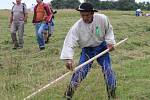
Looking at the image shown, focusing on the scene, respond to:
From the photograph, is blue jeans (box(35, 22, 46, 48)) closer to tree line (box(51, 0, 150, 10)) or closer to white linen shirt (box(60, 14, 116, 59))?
white linen shirt (box(60, 14, 116, 59))

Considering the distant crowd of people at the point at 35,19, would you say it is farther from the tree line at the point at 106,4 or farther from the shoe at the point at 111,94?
the tree line at the point at 106,4

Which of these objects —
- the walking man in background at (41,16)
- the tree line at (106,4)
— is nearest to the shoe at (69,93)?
the walking man in background at (41,16)

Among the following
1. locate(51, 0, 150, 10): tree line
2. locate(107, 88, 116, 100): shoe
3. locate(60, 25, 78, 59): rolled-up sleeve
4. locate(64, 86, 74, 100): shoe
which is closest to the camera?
locate(60, 25, 78, 59): rolled-up sleeve

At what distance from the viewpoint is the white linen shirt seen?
7.37m

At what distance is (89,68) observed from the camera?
7.70m

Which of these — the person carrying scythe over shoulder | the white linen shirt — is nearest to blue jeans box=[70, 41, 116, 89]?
the person carrying scythe over shoulder

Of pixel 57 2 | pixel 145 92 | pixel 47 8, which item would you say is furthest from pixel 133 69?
pixel 57 2

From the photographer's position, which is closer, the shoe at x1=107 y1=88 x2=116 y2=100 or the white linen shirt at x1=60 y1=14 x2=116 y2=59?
the white linen shirt at x1=60 y1=14 x2=116 y2=59

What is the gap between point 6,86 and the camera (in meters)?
8.02

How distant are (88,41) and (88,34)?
0.14 meters

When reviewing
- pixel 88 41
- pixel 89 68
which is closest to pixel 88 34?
pixel 88 41

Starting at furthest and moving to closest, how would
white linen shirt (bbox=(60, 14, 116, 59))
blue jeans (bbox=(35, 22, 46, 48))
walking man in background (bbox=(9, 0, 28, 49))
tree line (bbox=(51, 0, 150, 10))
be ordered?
1. tree line (bbox=(51, 0, 150, 10))
2. walking man in background (bbox=(9, 0, 28, 49))
3. blue jeans (bbox=(35, 22, 46, 48))
4. white linen shirt (bbox=(60, 14, 116, 59))

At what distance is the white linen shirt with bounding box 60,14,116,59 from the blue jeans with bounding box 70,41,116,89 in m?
0.13

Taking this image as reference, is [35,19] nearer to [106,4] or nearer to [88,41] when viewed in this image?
[88,41]
